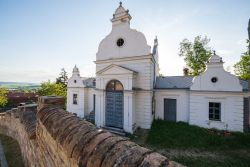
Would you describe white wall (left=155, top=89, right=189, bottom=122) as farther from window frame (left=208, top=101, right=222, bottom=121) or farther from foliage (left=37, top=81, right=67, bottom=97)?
foliage (left=37, top=81, right=67, bottom=97)

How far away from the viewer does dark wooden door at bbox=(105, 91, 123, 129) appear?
45.2ft

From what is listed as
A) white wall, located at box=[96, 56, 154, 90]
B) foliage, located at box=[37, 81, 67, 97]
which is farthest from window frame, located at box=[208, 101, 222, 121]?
foliage, located at box=[37, 81, 67, 97]

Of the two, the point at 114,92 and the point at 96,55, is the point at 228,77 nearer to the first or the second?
the point at 114,92

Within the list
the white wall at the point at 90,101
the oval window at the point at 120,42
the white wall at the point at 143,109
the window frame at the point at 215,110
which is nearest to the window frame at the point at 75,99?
the white wall at the point at 90,101

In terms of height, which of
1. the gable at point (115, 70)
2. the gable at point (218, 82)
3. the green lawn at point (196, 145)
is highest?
the gable at point (115, 70)

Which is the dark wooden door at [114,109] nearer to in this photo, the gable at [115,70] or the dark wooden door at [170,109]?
the gable at [115,70]

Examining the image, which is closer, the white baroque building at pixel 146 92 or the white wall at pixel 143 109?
the white baroque building at pixel 146 92

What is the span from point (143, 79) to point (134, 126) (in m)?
4.20

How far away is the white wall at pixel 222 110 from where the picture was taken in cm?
1241

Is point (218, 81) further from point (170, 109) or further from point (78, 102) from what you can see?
point (78, 102)

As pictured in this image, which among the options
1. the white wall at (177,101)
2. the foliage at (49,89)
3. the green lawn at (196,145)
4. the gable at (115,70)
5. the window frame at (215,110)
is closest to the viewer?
the green lawn at (196,145)

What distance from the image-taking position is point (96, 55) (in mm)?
16125

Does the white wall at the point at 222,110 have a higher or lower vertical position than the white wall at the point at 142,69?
lower

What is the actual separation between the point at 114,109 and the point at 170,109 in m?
5.57
